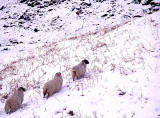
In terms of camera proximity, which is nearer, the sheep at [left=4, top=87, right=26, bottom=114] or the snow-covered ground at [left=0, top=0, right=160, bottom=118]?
the snow-covered ground at [left=0, top=0, right=160, bottom=118]

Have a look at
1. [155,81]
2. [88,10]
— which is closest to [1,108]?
[155,81]

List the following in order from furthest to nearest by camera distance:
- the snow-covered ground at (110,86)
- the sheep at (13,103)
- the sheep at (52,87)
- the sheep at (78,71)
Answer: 1. the sheep at (78,71)
2. the sheep at (52,87)
3. the sheep at (13,103)
4. the snow-covered ground at (110,86)

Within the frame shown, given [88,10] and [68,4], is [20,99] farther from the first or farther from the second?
[68,4]

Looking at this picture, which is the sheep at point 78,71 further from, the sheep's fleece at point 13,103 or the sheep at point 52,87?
the sheep's fleece at point 13,103

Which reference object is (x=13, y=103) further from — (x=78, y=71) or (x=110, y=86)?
(x=110, y=86)

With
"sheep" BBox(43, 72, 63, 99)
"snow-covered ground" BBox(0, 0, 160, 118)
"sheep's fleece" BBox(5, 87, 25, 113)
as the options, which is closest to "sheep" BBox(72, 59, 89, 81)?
"snow-covered ground" BBox(0, 0, 160, 118)

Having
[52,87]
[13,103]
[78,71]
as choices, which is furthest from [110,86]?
[13,103]

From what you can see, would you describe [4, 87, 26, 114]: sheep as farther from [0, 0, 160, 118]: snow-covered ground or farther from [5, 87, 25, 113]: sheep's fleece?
[0, 0, 160, 118]: snow-covered ground

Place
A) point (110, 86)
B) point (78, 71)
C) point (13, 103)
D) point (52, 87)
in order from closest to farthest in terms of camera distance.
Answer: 1. point (110, 86)
2. point (13, 103)
3. point (52, 87)
4. point (78, 71)

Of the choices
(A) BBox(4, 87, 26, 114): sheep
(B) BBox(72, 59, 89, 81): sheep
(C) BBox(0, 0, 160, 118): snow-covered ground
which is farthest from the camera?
(B) BBox(72, 59, 89, 81): sheep

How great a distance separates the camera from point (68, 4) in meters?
27.7

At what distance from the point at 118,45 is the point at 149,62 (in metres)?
2.45

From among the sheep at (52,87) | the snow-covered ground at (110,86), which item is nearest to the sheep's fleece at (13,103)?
the snow-covered ground at (110,86)

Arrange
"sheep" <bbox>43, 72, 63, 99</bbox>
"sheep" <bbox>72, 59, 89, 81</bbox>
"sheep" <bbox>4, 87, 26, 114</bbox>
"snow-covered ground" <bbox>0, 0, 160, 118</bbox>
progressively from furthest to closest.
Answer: "sheep" <bbox>72, 59, 89, 81</bbox> → "sheep" <bbox>43, 72, 63, 99</bbox> → "sheep" <bbox>4, 87, 26, 114</bbox> → "snow-covered ground" <bbox>0, 0, 160, 118</bbox>
